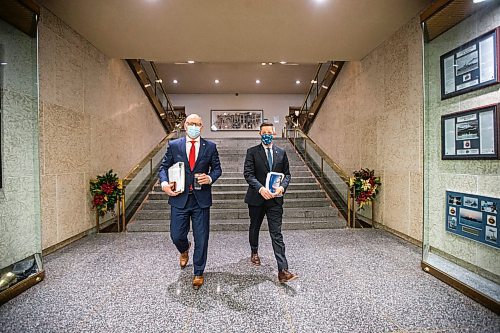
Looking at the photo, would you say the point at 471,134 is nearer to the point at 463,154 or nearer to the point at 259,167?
the point at 463,154

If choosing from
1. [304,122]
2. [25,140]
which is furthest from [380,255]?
[304,122]

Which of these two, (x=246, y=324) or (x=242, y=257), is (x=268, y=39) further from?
(x=246, y=324)

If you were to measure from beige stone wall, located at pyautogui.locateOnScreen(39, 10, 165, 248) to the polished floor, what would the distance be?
0.80 meters

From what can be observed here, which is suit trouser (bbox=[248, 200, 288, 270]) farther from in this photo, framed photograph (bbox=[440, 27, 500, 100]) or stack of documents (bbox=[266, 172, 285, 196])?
Answer: framed photograph (bbox=[440, 27, 500, 100])

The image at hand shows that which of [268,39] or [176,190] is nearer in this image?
[176,190]

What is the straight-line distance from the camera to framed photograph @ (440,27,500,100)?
108 inches

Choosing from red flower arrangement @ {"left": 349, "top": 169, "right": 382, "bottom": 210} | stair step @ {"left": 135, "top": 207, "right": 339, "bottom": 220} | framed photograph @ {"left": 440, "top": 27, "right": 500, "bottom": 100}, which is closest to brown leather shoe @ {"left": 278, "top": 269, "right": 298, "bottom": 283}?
framed photograph @ {"left": 440, "top": 27, "right": 500, "bottom": 100}

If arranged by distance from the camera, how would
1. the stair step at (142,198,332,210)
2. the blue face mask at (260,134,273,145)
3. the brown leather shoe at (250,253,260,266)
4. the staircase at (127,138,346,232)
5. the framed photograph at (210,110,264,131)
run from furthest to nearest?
the framed photograph at (210,110,264,131) < the stair step at (142,198,332,210) < the staircase at (127,138,346,232) < the brown leather shoe at (250,253,260,266) < the blue face mask at (260,134,273,145)

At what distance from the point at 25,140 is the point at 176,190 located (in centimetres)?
182

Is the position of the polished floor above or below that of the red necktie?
below

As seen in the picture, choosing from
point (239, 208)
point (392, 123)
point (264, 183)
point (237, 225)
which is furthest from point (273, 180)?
point (239, 208)

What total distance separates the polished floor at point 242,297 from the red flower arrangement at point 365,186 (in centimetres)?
130

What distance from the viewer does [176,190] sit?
2.88 m

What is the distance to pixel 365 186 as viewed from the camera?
5.33m
